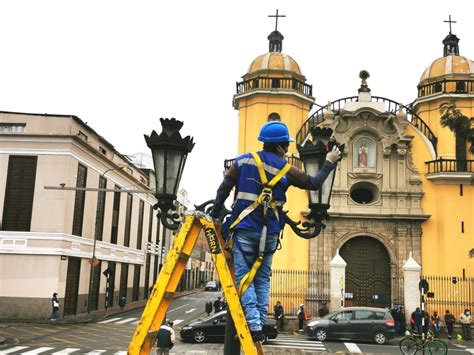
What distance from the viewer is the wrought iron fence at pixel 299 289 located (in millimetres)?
27109

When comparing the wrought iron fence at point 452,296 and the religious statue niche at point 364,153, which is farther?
the religious statue niche at point 364,153

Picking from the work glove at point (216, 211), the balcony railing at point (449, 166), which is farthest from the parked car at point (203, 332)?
the work glove at point (216, 211)

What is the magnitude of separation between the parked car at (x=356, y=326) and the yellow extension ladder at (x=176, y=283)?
19615 mm

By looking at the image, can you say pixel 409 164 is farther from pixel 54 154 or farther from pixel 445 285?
pixel 54 154

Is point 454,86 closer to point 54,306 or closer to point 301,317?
point 301,317

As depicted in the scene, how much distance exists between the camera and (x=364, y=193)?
30.8 metres

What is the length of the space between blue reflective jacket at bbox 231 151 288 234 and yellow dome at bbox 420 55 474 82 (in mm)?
30374

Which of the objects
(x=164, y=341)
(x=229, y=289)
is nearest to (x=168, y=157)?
(x=229, y=289)

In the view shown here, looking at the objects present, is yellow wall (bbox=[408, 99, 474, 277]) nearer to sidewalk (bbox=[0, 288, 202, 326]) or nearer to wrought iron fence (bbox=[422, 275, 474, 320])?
wrought iron fence (bbox=[422, 275, 474, 320])

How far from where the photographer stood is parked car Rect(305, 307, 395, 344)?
70.8 feet

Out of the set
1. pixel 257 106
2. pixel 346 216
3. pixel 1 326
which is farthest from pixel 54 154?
pixel 346 216

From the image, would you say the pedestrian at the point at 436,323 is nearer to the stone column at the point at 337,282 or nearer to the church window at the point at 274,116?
the stone column at the point at 337,282

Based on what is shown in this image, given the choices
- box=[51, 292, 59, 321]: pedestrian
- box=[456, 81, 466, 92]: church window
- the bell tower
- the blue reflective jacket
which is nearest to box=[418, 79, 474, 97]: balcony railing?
box=[456, 81, 466, 92]: church window

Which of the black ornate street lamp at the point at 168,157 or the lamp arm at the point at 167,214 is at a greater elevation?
the black ornate street lamp at the point at 168,157
